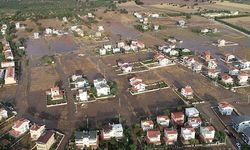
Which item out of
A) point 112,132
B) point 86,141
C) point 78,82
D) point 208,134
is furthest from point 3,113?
point 208,134

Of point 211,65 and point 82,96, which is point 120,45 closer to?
point 211,65

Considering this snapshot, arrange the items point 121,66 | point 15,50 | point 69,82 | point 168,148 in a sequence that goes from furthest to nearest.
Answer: point 15,50, point 121,66, point 69,82, point 168,148

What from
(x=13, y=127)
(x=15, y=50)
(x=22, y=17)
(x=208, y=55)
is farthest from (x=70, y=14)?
(x=13, y=127)

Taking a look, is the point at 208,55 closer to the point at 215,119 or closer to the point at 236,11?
the point at 215,119

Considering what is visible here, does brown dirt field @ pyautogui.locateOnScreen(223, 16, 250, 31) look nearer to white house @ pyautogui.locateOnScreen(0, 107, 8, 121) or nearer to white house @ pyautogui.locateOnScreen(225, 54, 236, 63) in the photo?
white house @ pyautogui.locateOnScreen(225, 54, 236, 63)

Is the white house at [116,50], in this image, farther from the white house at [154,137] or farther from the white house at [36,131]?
the white house at [154,137]

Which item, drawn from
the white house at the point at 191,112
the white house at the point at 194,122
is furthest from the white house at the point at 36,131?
the white house at the point at 191,112

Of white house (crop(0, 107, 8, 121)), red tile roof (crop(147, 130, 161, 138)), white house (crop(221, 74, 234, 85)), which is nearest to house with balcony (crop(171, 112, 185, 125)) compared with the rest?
red tile roof (crop(147, 130, 161, 138))
